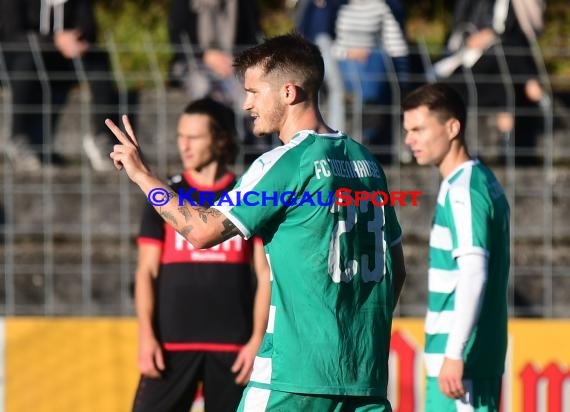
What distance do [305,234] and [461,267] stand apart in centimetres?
120

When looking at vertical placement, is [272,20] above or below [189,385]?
above

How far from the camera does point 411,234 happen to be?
8.97 m

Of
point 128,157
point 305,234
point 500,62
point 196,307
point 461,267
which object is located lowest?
point 196,307

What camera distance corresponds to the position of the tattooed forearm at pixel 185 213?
13.9 ft

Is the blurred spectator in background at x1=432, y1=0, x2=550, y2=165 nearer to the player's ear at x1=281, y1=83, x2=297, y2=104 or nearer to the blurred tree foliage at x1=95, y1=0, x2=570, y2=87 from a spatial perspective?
the blurred tree foliage at x1=95, y1=0, x2=570, y2=87

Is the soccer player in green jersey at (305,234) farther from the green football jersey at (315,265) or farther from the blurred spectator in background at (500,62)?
the blurred spectator in background at (500,62)

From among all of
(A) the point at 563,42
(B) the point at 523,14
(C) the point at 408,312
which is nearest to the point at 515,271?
(C) the point at 408,312

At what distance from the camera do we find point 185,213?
4254mm

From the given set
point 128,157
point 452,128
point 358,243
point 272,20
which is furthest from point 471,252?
point 272,20

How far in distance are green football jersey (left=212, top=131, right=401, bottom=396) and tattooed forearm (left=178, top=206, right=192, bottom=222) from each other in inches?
4.5

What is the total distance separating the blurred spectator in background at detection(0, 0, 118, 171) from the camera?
8.80m

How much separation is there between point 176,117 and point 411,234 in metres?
1.96

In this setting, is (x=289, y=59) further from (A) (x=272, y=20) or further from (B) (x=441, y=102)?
(A) (x=272, y=20)

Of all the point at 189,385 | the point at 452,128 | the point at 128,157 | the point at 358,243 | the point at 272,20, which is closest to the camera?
the point at 128,157
